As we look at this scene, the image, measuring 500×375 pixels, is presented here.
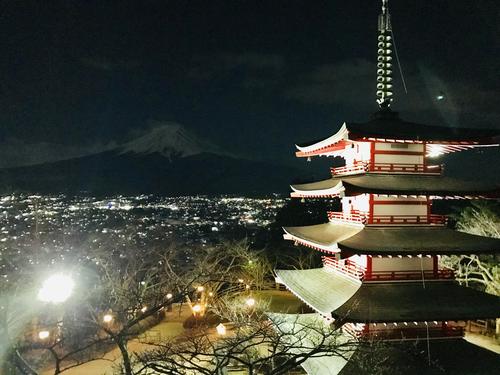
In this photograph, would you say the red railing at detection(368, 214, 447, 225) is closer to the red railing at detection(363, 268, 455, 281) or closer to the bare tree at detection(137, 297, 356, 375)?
the red railing at detection(363, 268, 455, 281)

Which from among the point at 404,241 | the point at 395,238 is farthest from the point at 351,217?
the point at 404,241

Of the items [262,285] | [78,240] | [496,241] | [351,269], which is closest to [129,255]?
[78,240]

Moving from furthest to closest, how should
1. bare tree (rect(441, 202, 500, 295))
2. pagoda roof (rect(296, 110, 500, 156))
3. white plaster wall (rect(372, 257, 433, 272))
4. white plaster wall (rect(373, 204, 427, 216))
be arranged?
1. bare tree (rect(441, 202, 500, 295))
2. white plaster wall (rect(373, 204, 427, 216))
3. white plaster wall (rect(372, 257, 433, 272))
4. pagoda roof (rect(296, 110, 500, 156))

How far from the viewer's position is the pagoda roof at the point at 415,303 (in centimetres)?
1020

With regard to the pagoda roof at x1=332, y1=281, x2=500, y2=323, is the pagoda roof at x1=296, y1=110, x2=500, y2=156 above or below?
above

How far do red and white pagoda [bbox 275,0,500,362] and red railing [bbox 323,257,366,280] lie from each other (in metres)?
0.03

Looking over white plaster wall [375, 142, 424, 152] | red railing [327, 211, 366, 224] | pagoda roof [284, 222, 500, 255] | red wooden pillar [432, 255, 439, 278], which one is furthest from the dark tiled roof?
red wooden pillar [432, 255, 439, 278]

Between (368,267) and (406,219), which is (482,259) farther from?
(368,267)

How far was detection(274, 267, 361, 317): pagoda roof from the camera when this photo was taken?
36.8ft

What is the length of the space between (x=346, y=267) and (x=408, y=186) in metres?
3.15

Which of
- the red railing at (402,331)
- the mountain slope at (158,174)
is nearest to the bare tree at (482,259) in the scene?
the red railing at (402,331)

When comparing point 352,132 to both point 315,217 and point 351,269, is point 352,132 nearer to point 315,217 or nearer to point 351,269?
point 351,269

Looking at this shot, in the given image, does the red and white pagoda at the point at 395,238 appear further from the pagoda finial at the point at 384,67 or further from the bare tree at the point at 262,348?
the bare tree at the point at 262,348

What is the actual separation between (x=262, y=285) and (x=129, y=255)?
976 cm
